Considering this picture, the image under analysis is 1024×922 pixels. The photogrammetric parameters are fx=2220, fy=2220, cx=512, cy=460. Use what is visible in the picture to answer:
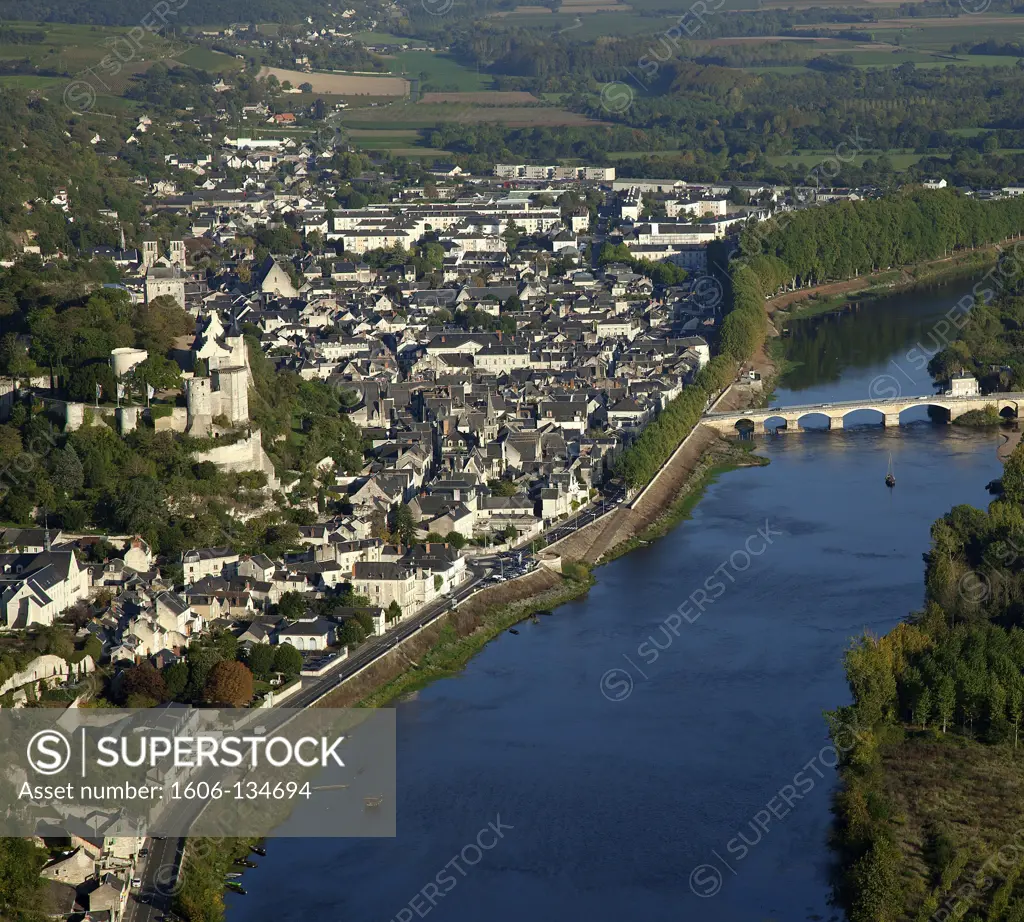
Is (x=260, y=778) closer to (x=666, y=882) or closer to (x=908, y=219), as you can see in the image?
(x=666, y=882)

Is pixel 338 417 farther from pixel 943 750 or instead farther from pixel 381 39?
pixel 381 39

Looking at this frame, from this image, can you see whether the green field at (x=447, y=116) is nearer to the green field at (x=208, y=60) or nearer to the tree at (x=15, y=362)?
the green field at (x=208, y=60)

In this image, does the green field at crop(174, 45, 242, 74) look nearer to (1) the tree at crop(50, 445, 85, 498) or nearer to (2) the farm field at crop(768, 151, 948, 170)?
(2) the farm field at crop(768, 151, 948, 170)

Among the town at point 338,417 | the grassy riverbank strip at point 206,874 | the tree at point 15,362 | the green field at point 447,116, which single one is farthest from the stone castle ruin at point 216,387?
the green field at point 447,116

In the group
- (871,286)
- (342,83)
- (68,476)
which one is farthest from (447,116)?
(68,476)

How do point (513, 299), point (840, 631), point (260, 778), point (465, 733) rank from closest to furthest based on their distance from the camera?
point (260, 778), point (465, 733), point (840, 631), point (513, 299)

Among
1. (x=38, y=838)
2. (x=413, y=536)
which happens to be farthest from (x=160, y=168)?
(x=38, y=838)

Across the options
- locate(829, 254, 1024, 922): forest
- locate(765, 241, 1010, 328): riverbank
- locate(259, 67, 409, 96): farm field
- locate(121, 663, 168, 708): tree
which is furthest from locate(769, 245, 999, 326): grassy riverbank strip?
locate(259, 67, 409, 96): farm field
